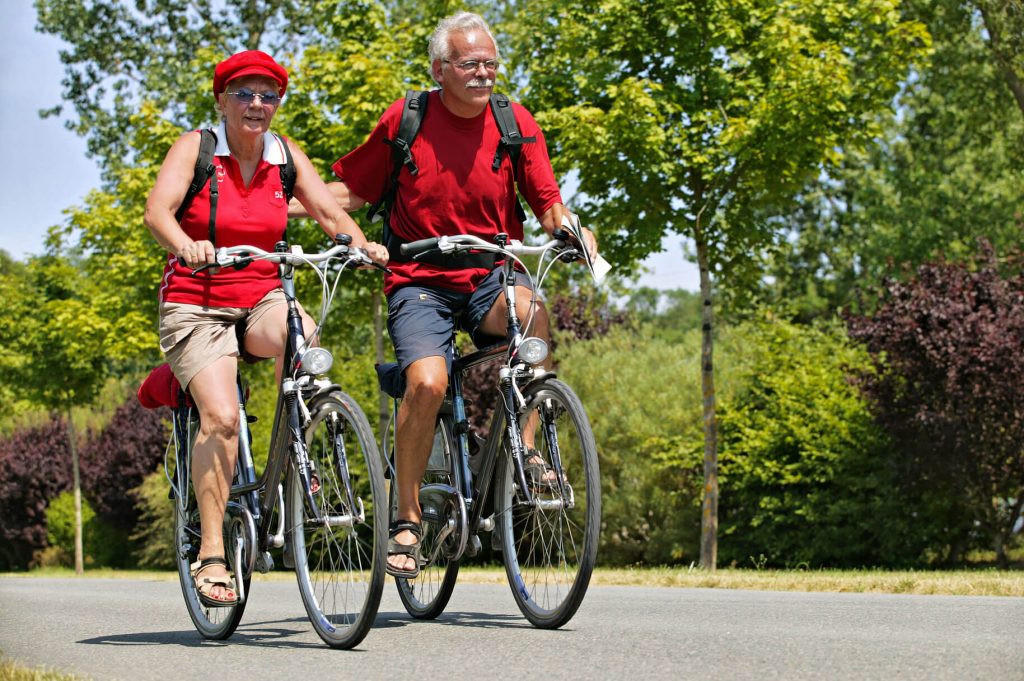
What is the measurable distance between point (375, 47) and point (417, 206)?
39.0ft

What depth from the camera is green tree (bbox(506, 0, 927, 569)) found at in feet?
48.3

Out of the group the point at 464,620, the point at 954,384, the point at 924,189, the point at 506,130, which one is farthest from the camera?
the point at 924,189

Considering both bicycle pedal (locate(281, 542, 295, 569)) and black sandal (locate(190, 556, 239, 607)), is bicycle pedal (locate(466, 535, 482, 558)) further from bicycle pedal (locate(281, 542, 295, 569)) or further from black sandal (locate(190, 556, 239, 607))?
black sandal (locate(190, 556, 239, 607))

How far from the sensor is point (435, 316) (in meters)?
5.50

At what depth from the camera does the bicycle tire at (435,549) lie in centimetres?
553

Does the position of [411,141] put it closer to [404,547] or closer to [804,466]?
[404,547]

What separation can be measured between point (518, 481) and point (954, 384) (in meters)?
11.5

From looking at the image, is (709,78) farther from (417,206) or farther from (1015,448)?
(417,206)

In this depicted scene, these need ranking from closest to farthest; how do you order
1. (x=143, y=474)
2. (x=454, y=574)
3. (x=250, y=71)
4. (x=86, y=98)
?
1. (x=250, y=71)
2. (x=454, y=574)
3. (x=143, y=474)
4. (x=86, y=98)

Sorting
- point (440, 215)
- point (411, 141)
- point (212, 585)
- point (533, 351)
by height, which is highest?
point (411, 141)

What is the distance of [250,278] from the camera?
5.47 m

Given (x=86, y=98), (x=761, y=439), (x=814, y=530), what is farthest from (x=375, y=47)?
(x=86, y=98)

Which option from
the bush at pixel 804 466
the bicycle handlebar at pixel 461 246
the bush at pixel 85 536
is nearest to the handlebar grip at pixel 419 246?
the bicycle handlebar at pixel 461 246

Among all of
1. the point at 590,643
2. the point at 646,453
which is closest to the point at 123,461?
the point at 646,453
